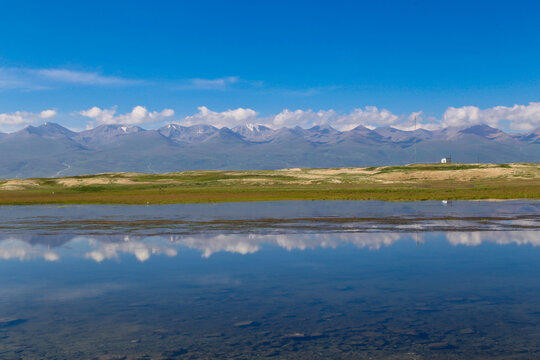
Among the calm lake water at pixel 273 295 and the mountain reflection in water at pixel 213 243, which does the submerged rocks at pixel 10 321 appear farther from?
the mountain reflection in water at pixel 213 243

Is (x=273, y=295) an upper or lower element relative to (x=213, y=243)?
lower

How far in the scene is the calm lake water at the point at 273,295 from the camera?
12719mm

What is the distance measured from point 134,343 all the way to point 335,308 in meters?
6.36

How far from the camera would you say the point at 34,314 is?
1579 cm

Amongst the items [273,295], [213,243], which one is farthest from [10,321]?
[213,243]

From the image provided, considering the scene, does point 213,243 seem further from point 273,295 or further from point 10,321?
point 10,321

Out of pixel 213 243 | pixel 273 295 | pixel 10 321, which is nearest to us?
pixel 10 321

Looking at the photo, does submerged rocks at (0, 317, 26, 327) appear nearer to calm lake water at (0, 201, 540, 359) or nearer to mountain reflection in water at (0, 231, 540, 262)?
calm lake water at (0, 201, 540, 359)

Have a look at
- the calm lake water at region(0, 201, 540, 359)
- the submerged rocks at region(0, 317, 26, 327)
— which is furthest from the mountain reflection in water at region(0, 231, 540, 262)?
the submerged rocks at region(0, 317, 26, 327)

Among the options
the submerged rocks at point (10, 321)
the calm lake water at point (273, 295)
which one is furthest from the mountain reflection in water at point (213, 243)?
the submerged rocks at point (10, 321)

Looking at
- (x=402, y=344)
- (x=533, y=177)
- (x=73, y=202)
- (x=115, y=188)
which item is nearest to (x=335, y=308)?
(x=402, y=344)

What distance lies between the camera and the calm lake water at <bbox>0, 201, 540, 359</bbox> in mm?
12719

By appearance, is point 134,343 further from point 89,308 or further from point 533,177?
point 533,177

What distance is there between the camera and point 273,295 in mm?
17719
